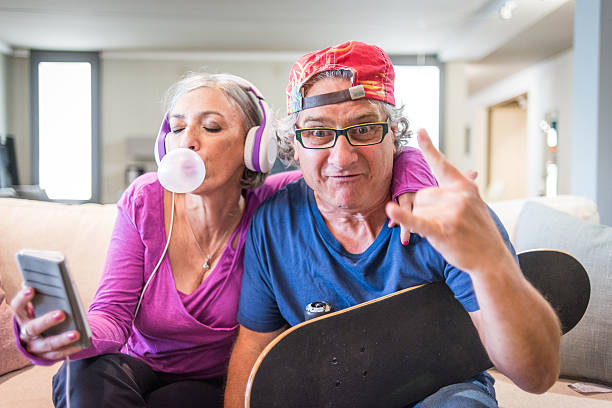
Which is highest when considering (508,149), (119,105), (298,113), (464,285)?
(119,105)

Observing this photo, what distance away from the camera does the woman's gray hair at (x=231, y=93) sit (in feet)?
4.12

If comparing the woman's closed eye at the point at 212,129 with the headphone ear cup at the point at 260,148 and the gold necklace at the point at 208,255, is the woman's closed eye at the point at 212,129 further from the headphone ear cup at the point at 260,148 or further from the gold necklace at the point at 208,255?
the gold necklace at the point at 208,255

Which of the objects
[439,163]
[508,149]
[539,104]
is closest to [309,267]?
[439,163]

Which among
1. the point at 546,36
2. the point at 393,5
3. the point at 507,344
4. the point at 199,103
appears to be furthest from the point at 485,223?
the point at 546,36

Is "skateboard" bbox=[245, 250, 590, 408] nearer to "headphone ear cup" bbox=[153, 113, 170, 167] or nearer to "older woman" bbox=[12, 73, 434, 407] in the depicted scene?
"older woman" bbox=[12, 73, 434, 407]

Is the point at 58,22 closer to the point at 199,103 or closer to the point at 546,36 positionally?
the point at 199,103

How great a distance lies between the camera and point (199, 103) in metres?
1.21

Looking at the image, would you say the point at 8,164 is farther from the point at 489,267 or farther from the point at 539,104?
the point at 539,104

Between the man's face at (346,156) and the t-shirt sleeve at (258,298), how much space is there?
228 millimetres

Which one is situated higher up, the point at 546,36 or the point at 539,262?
the point at 546,36

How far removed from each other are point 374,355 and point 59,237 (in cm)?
119

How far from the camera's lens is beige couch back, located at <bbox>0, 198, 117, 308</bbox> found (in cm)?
158

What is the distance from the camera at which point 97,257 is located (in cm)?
162

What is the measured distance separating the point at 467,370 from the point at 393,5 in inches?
175
